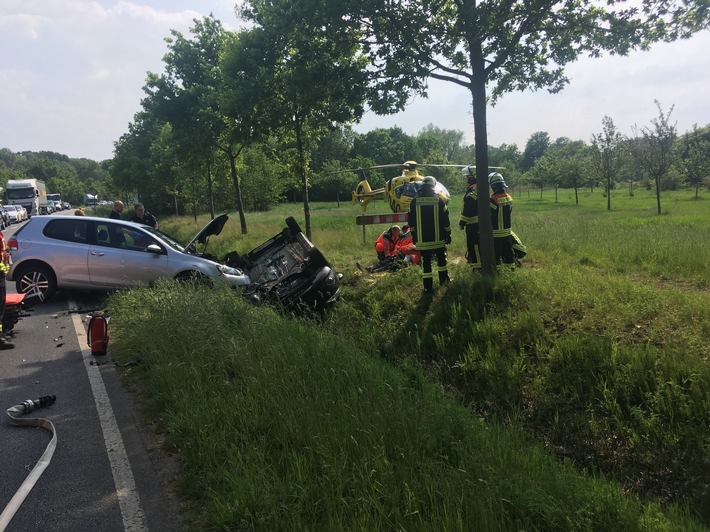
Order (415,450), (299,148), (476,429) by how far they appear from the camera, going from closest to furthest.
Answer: (415,450)
(476,429)
(299,148)

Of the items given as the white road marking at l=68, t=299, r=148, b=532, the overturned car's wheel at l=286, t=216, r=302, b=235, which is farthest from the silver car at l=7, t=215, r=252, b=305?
the white road marking at l=68, t=299, r=148, b=532

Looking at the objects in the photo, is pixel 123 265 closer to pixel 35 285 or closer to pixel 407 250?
pixel 35 285

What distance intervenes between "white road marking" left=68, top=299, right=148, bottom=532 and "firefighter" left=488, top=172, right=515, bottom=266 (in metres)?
6.25

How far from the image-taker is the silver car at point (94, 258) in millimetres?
9664

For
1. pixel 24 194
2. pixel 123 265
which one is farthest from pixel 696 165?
pixel 24 194

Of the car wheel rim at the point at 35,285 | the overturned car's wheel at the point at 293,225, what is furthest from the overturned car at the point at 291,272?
the car wheel rim at the point at 35,285

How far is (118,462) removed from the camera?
394 centimetres

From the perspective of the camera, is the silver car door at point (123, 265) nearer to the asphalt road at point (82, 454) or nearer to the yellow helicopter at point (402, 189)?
the asphalt road at point (82, 454)

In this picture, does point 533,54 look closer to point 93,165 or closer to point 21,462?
point 21,462

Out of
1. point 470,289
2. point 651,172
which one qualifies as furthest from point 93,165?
point 470,289

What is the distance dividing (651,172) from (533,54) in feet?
81.4

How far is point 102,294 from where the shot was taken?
34.0 ft

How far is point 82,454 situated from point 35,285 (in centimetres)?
692

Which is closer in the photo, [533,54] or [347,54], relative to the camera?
[533,54]
